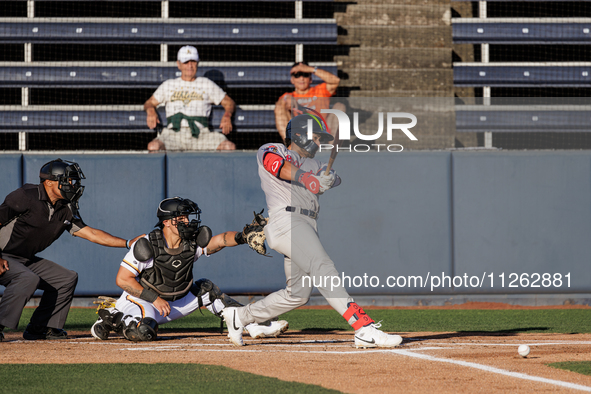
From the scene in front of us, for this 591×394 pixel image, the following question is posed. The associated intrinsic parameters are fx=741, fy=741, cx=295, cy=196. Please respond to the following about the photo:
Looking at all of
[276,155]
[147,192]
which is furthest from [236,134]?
[276,155]

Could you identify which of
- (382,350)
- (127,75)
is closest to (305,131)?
(382,350)

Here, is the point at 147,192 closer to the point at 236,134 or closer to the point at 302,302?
the point at 236,134

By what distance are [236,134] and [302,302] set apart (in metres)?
6.38

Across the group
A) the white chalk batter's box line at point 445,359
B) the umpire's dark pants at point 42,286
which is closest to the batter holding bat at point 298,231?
the white chalk batter's box line at point 445,359

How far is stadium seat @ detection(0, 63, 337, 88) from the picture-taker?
11.6 m

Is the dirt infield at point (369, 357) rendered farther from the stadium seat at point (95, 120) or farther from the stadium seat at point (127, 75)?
the stadium seat at point (127, 75)

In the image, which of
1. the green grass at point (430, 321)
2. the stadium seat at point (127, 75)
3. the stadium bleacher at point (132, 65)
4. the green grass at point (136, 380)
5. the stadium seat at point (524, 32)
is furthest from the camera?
the stadium seat at point (524, 32)

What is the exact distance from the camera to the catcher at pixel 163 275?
5863 mm

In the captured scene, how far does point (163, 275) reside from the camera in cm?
602

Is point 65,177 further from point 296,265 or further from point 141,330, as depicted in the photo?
point 296,265

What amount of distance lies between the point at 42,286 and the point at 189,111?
4.29 m

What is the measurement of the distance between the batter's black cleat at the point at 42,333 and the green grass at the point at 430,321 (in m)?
0.86

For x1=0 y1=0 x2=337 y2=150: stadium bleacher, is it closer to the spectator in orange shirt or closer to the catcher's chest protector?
the spectator in orange shirt

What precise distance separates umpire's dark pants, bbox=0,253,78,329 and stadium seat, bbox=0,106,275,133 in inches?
191
